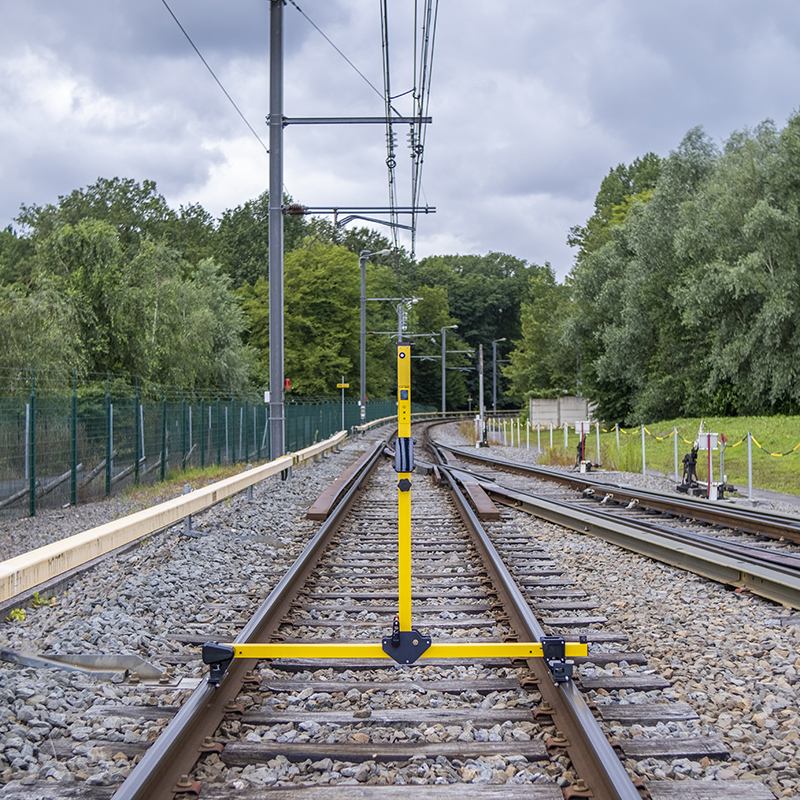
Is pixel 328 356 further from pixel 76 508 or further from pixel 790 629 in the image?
pixel 790 629

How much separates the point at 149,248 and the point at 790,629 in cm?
2946

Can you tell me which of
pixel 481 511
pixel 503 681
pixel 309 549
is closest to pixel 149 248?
pixel 481 511

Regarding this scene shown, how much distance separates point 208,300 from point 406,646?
4103cm

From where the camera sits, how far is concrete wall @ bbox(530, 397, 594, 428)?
58.2m

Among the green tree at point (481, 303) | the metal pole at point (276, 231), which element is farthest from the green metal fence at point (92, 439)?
the green tree at point (481, 303)

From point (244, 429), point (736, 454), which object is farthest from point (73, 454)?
point (736, 454)

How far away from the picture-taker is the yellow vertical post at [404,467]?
4637 millimetres

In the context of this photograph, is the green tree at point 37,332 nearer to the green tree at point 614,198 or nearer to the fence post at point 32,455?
the fence post at point 32,455

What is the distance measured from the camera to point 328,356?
214 ft

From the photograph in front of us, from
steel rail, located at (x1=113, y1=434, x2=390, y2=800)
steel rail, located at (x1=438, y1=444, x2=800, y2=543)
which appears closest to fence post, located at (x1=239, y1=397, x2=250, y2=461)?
steel rail, located at (x1=438, y1=444, x2=800, y2=543)

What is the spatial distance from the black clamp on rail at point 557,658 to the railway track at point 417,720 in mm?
45

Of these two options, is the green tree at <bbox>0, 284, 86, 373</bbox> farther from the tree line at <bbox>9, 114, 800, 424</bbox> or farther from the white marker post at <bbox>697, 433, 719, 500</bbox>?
the white marker post at <bbox>697, 433, 719, 500</bbox>

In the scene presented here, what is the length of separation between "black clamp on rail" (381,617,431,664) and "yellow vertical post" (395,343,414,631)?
5 cm

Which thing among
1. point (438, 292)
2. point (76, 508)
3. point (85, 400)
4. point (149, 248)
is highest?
point (438, 292)
